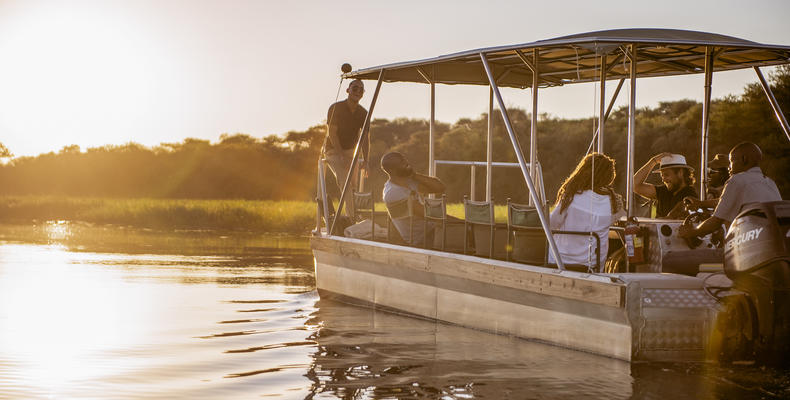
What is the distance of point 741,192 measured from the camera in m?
7.65

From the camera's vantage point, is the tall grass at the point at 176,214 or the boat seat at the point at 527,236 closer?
the boat seat at the point at 527,236

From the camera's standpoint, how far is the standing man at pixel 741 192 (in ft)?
25.0

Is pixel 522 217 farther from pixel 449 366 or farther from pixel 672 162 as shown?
pixel 672 162

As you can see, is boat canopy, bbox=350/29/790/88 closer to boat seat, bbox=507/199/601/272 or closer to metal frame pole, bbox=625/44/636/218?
metal frame pole, bbox=625/44/636/218

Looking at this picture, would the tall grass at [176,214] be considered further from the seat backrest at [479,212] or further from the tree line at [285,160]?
the seat backrest at [479,212]

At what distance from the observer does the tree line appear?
42344 mm

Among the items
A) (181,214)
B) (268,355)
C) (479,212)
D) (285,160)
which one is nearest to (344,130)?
(479,212)

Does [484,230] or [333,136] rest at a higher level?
[333,136]

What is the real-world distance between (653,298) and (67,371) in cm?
401

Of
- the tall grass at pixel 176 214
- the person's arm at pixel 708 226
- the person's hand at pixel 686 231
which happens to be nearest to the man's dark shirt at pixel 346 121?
the person's hand at pixel 686 231

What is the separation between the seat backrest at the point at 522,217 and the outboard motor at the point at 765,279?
1.91m

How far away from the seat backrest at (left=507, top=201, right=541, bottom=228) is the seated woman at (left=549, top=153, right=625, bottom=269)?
0.19 meters

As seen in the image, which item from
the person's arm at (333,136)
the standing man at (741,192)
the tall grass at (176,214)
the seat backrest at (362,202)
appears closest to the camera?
the standing man at (741,192)

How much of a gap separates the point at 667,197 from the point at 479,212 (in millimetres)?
1842
